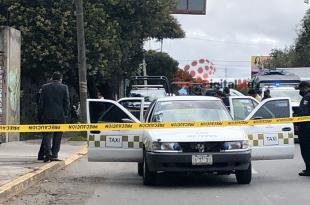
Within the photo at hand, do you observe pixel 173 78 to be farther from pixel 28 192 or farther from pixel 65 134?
pixel 28 192

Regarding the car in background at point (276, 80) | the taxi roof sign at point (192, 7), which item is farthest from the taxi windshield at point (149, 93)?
the taxi roof sign at point (192, 7)

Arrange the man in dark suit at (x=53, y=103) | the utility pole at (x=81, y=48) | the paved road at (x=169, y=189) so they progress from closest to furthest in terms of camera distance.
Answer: the paved road at (x=169, y=189)
the man in dark suit at (x=53, y=103)
the utility pole at (x=81, y=48)

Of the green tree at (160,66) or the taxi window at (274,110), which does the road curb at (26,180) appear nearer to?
the taxi window at (274,110)

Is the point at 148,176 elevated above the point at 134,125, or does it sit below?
below

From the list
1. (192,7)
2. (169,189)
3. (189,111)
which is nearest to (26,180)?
(169,189)

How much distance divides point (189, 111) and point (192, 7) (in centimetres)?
2972

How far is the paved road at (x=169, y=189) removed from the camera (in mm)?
8914

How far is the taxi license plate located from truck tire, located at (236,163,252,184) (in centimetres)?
75

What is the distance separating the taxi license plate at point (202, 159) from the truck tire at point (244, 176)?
2.46 feet

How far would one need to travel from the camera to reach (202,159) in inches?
382

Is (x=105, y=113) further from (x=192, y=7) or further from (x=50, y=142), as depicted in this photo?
(x=192, y=7)

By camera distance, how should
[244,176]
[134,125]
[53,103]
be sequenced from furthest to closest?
[53,103] → [134,125] → [244,176]

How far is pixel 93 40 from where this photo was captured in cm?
2306

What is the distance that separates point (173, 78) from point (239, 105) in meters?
54.1
